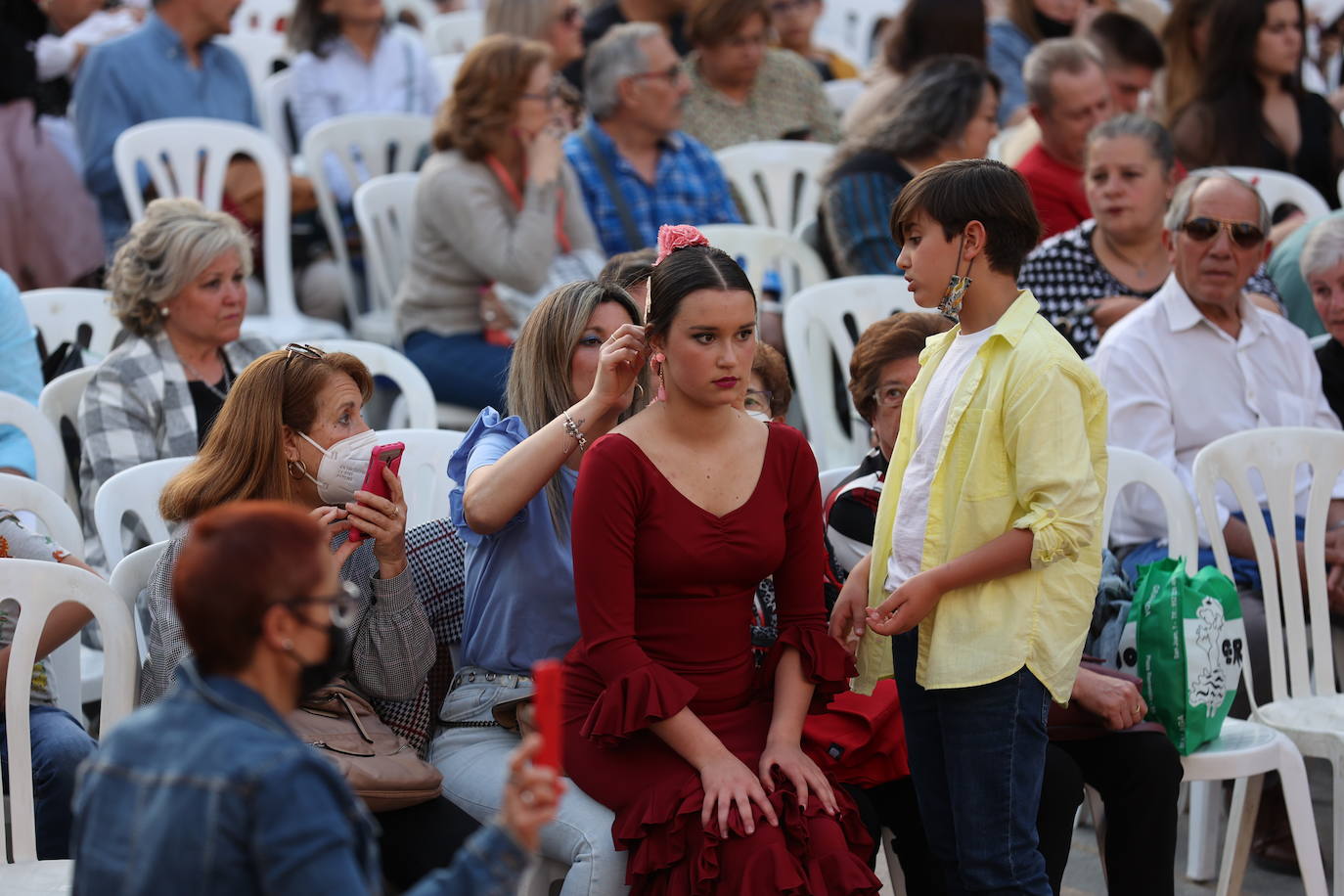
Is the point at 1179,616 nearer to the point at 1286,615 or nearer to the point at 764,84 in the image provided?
the point at 1286,615

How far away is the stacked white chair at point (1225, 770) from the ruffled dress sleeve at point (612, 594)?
934 mm

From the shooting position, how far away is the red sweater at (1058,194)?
507cm

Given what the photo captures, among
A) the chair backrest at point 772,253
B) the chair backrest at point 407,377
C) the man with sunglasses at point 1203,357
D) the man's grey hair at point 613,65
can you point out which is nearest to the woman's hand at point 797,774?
the man with sunglasses at point 1203,357

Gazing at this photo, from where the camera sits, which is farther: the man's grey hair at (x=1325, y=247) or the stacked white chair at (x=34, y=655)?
the man's grey hair at (x=1325, y=247)

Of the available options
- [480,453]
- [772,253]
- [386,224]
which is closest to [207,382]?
[480,453]

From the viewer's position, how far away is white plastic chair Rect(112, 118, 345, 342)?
17.2ft

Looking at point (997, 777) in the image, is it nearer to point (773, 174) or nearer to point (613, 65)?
point (613, 65)

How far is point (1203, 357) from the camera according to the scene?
378cm

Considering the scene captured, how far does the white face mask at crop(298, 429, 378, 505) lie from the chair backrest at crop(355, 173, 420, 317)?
8.68 ft

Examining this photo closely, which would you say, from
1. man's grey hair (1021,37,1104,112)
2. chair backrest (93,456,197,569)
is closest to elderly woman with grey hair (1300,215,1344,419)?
man's grey hair (1021,37,1104,112)

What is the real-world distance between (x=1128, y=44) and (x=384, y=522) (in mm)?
4414

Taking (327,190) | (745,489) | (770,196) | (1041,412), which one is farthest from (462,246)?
(1041,412)

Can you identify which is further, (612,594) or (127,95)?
(127,95)

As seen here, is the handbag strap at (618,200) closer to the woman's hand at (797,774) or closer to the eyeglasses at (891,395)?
the eyeglasses at (891,395)
